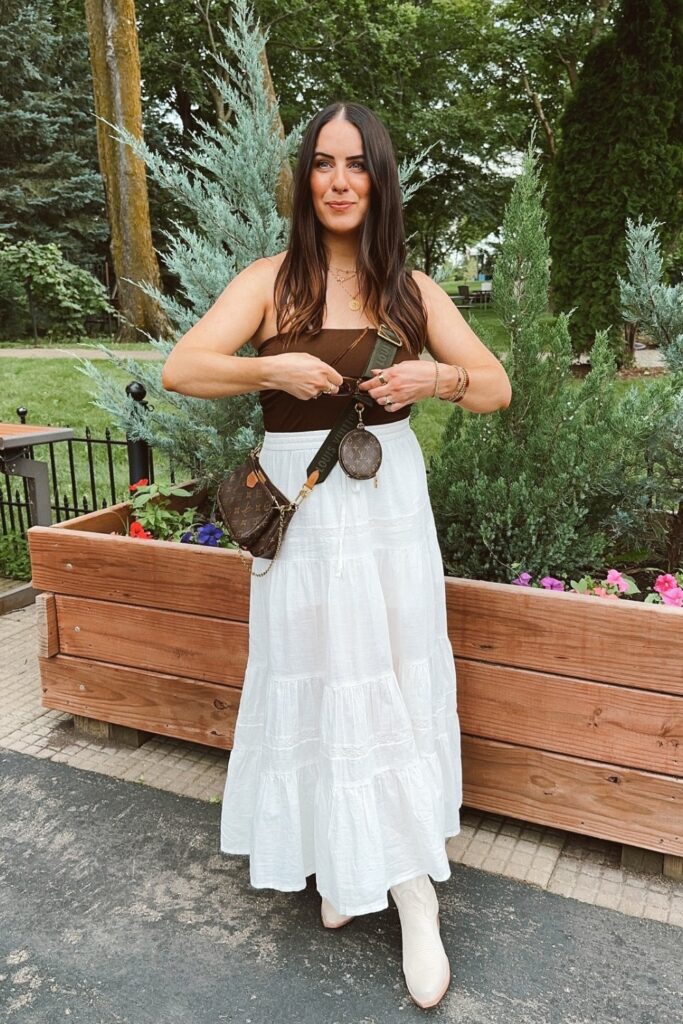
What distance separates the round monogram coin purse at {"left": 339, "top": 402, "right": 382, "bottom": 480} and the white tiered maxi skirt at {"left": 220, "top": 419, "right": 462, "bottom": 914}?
6cm

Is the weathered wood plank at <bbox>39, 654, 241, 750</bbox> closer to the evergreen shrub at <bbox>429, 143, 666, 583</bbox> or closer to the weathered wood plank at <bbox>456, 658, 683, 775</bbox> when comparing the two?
the weathered wood plank at <bbox>456, 658, 683, 775</bbox>

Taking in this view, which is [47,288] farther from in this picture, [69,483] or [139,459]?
[139,459]

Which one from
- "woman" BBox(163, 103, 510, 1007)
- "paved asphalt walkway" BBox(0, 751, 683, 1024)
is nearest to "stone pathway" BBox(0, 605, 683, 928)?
"paved asphalt walkway" BBox(0, 751, 683, 1024)

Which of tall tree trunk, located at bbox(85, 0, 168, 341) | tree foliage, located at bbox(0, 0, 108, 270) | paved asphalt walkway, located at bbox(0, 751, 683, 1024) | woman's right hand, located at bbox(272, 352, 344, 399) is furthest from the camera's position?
tree foliage, located at bbox(0, 0, 108, 270)

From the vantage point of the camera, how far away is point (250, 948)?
2191mm

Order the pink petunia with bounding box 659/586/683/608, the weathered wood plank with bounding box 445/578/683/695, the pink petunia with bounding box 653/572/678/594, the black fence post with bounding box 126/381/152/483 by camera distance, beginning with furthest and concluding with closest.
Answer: the black fence post with bounding box 126/381/152/483 < the pink petunia with bounding box 653/572/678/594 < the pink petunia with bounding box 659/586/683/608 < the weathered wood plank with bounding box 445/578/683/695

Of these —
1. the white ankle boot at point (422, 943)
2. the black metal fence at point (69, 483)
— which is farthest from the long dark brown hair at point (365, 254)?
the black metal fence at point (69, 483)

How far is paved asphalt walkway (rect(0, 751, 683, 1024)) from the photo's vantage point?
1.99 metres

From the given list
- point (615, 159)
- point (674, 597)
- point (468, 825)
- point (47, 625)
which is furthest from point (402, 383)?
point (615, 159)

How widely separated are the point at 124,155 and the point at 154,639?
10611 mm

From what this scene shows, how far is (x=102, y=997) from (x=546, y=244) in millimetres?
2561

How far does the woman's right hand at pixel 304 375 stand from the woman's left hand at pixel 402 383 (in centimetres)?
8

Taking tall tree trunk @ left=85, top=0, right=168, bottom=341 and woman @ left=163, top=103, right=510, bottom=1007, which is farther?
tall tree trunk @ left=85, top=0, right=168, bottom=341

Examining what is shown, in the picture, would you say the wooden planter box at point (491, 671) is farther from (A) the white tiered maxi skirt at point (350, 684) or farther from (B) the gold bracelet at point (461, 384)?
(B) the gold bracelet at point (461, 384)
